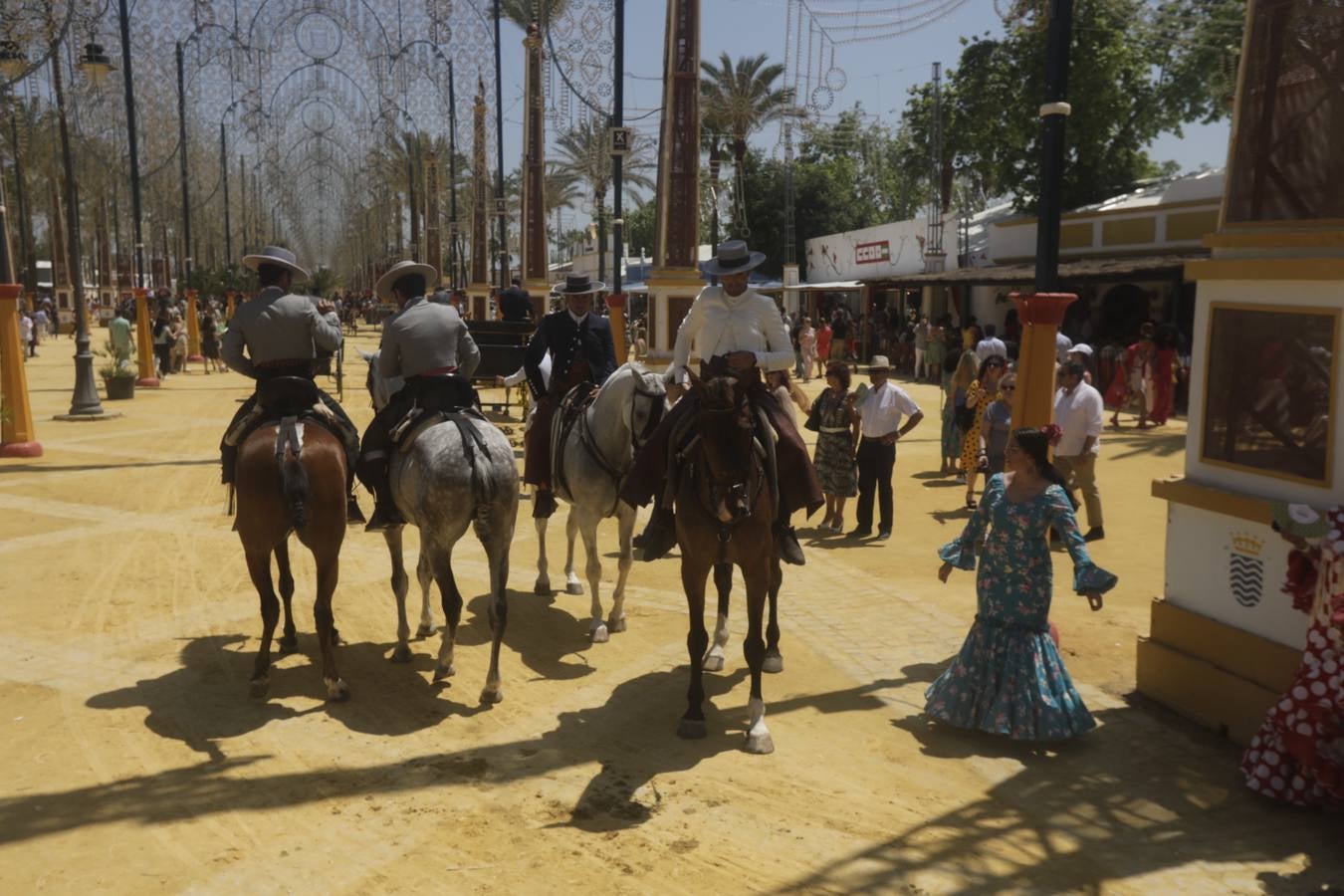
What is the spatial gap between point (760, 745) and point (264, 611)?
3128 millimetres

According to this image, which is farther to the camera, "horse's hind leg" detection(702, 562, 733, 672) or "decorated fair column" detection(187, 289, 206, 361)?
"decorated fair column" detection(187, 289, 206, 361)

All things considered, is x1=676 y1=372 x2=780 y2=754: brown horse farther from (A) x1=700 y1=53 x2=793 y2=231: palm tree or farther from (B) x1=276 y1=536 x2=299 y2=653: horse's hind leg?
(A) x1=700 y1=53 x2=793 y2=231: palm tree

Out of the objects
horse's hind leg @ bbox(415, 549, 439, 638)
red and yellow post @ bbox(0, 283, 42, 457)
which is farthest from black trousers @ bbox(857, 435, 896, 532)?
red and yellow post @ bbox(0, 283, 42, 457)

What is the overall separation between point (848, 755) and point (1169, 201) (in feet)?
87.9

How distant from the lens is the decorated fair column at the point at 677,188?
14297mm

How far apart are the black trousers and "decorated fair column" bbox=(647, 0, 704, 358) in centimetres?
403

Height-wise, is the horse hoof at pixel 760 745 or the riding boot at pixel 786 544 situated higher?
the riding boot at pixel 786 544

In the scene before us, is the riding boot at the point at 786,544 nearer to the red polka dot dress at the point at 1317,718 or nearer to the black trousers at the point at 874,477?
the red polka dot dress at the point at 1317,718

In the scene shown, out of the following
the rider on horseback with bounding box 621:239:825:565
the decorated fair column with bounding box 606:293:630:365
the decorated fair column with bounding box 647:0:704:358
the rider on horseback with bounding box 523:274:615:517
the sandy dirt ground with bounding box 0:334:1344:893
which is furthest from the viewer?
the decorated fair column with bounding box 606:293:630:365

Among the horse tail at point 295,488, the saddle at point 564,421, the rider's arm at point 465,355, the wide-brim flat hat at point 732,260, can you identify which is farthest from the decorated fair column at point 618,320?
the horse tail at point 295,488

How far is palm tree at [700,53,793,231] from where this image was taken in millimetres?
39875

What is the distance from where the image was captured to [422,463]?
653 cm

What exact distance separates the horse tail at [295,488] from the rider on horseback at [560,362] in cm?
227

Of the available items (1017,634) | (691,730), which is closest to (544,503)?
(691,730)
